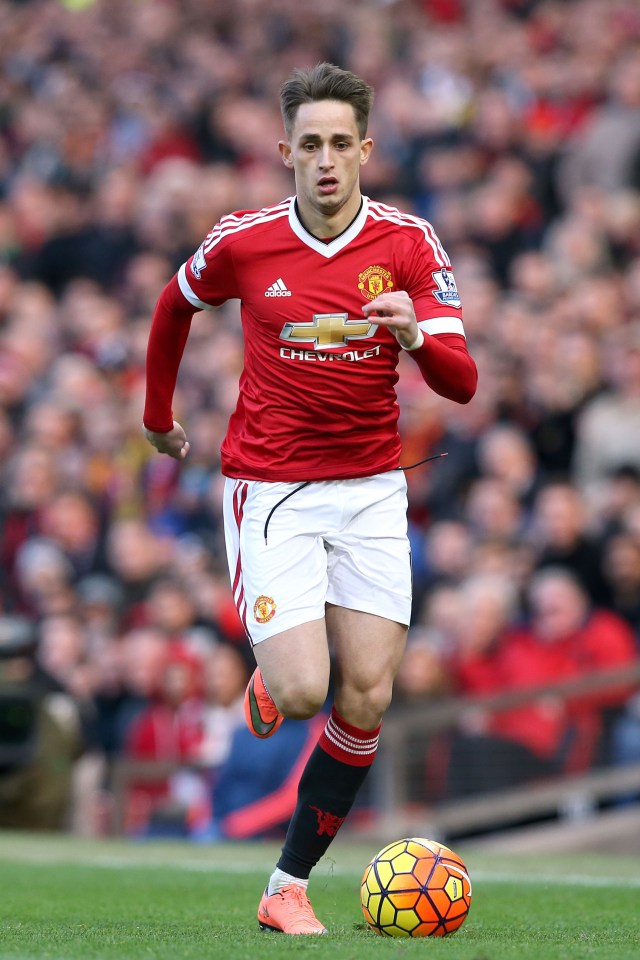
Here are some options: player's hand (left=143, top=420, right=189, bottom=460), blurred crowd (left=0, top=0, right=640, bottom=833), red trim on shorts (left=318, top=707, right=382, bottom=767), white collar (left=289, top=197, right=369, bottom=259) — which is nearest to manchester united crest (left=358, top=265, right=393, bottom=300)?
white collar (left=289, top=197, right=369, bottom=259)

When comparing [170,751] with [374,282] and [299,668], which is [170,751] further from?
[374,282]

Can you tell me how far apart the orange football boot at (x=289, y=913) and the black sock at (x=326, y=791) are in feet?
0.27

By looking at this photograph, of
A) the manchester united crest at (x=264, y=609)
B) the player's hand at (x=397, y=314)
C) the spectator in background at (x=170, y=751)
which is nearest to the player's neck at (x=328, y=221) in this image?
the player's hand at (x=397, y=314)

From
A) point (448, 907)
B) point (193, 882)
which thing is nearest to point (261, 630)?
point (448, 907)

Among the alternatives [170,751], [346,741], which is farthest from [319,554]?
[170,751]

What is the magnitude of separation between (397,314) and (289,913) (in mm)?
1886

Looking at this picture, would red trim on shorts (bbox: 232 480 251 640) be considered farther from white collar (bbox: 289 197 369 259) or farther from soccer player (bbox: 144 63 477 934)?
white collar (bbox: 289 197 369 259)

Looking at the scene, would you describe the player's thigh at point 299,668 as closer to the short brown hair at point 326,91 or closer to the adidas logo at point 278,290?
the adidas logo at point 278,290

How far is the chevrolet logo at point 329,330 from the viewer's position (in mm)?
5457

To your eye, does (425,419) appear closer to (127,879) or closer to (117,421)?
(117,421)

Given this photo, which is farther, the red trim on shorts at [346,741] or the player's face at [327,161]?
the red trim on shorts at [346,741]

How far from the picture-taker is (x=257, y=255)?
556 cm

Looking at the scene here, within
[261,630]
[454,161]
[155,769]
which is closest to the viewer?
[261,630]

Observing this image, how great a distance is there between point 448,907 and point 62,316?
12072mm
